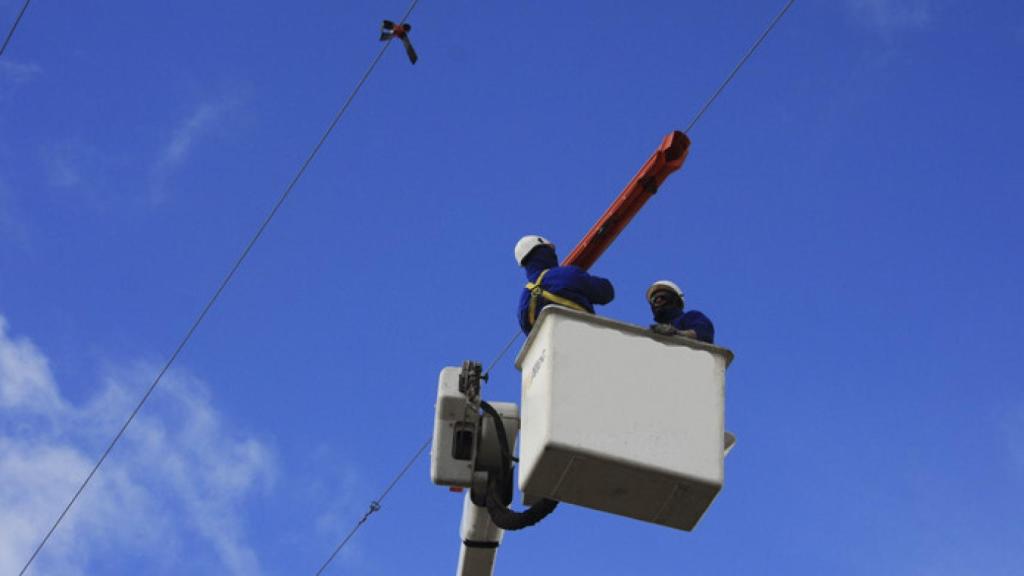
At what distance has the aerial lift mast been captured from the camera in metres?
4.73

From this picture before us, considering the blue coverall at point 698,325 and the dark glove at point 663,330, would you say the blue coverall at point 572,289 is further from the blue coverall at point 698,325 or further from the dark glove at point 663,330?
the dark glove at point 663,330

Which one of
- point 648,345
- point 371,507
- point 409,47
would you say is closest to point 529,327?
point 648,345

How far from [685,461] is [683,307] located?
112 cm

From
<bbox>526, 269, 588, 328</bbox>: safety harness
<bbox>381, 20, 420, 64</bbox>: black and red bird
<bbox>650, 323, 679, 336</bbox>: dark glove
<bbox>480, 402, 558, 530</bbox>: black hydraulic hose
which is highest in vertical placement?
<bbox>381, 20, 420, 64</bbox>: black and red bird

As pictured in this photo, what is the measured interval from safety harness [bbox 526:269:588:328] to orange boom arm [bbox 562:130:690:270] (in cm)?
27

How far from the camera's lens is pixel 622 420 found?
15.6 feet

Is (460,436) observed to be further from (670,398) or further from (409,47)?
(409,47)

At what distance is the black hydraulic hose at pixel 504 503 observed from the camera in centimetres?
499

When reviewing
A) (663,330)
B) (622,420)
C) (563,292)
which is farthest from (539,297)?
(622,420)

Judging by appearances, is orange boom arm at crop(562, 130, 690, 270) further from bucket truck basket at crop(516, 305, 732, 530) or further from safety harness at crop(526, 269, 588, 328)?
bucket truck basket at crop(516, 305, 732, 530)

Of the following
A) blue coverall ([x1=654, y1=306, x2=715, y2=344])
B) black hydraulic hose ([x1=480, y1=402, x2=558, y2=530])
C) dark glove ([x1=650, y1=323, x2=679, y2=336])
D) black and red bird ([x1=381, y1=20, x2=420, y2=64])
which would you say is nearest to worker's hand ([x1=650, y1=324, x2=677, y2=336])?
dark glove ([x1=650, y1=323, x2=679, y2=336])

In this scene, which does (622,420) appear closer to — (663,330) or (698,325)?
(663,330)

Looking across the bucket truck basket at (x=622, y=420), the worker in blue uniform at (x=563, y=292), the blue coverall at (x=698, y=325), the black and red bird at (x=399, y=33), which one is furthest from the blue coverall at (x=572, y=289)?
the black and red bird at (x=399, y=33)

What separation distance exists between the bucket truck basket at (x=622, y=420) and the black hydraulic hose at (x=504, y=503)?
0.13 meters
